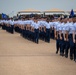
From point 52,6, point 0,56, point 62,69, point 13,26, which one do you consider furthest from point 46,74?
point 52,6

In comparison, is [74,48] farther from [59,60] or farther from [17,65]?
[17,65]

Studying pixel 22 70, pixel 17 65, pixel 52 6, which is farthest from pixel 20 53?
pixel 52 6

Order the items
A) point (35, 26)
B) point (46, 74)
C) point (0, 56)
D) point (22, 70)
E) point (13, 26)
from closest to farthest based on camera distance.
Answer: point (46, 74) → point (22, 70) → point (0, 56) → point (35, 26) → point (13, 26)

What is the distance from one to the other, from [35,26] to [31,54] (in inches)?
199

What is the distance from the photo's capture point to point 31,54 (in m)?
14.1

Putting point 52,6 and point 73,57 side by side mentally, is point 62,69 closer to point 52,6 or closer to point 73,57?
point 73,57

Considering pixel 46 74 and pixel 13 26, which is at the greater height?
pixel 46 74

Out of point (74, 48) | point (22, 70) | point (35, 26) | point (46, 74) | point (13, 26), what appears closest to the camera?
point (46, 74)

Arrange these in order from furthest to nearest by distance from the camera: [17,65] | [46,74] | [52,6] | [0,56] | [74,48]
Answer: [52,6]
[0,56]
[74,48]
[17,65]
[46,74]

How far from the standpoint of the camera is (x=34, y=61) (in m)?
12.1

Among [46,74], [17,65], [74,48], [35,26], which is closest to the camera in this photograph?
[46,74]

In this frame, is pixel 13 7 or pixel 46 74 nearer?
pixel 46 74

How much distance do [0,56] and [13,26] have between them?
1743 cm

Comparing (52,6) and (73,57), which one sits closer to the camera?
(73,57)
